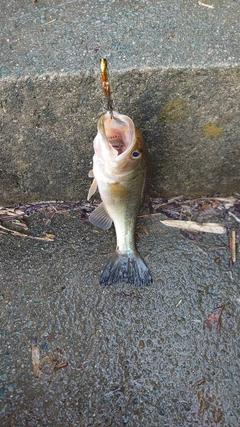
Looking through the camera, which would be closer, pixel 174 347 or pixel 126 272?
pixel 174 347

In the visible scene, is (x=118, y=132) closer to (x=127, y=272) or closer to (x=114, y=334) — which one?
(x=127, y=272)

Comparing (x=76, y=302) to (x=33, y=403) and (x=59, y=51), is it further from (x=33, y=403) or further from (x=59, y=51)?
(x=59, y=51)

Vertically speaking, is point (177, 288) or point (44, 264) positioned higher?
point (44, 264)

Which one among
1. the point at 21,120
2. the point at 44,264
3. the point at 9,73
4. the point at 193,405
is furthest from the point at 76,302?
the point at 9,73

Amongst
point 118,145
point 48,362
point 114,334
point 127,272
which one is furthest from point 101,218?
point 48,362

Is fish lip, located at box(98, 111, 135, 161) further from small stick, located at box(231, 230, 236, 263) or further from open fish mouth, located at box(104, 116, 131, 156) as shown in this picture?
small stick, located at box(231, 230, 236, 263)

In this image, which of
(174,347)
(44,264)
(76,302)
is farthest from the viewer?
(44,264)

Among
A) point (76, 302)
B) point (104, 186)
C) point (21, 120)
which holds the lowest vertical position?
point (76, 302)
